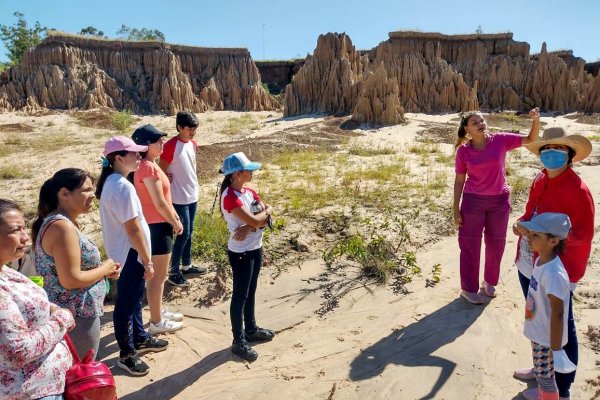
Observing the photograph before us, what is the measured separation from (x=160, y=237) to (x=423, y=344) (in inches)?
89.6

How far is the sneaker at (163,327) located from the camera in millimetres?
3848

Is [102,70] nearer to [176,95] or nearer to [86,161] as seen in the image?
[176,95]

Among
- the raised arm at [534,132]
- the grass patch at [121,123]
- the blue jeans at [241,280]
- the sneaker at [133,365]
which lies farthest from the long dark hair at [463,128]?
the grass patch at [121,123]

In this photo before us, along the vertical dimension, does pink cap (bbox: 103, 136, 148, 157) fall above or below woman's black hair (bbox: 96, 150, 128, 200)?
above

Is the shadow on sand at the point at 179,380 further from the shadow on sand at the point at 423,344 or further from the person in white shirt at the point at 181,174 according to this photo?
the person in white shirt at the point at 181,174

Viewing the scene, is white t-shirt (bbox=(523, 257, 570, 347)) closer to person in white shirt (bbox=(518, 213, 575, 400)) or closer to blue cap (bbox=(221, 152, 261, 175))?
person in white shirt (bbox=(518, 213, 575, 400))

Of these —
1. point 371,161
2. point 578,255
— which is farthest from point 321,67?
point 578,255

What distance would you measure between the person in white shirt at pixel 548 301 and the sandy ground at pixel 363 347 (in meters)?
0.53

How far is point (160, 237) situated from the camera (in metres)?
3.59

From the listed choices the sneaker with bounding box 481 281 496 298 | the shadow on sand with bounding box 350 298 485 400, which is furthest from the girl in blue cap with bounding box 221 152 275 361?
the sneaker with bounding box 481 281 496 298

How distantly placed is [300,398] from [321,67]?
21547mm

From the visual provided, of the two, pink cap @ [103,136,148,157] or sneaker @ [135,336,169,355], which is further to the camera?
sneaker @ [135,336,169,355]

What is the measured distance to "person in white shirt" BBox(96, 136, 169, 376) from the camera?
2.82m

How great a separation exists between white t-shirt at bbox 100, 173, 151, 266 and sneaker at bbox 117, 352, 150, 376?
32.2 inches
